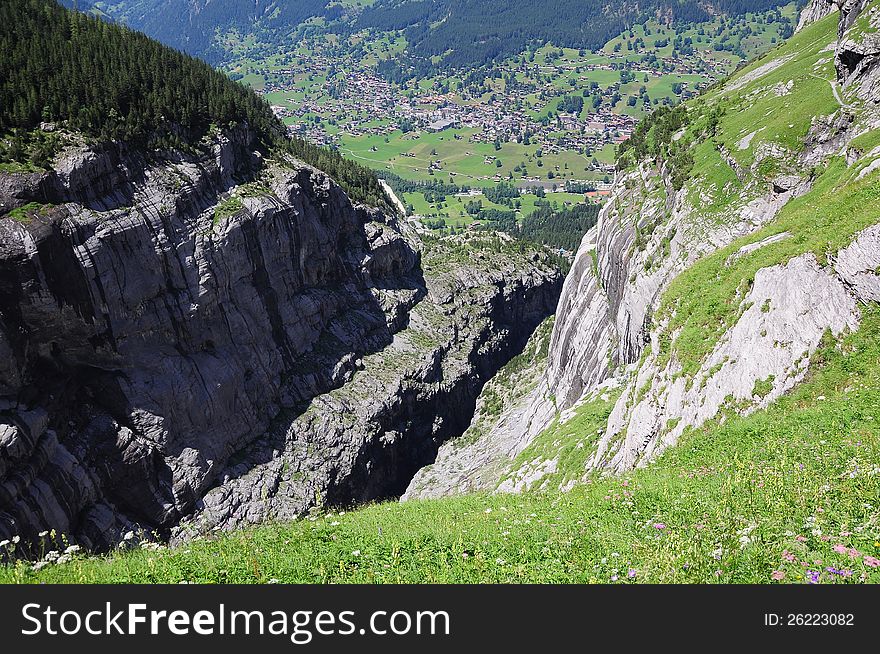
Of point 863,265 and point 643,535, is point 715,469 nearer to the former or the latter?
point 643,535

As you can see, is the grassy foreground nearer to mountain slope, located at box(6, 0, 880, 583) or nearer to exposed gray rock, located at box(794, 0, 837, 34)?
mountain slope, located at box(6, 0, 880, 583)

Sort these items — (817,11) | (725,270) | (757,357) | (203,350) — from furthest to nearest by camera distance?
1. (817,11)
2. (203,350)
3. (725,270)
4. (757,357)

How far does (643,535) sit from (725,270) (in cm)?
2479

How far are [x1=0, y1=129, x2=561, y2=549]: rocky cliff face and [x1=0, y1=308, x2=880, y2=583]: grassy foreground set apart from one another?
166 ft

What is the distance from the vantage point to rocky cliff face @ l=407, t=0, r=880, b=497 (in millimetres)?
25172

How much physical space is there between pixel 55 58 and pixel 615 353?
2965 inches

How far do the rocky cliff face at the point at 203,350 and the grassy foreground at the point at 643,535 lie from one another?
50.4 m

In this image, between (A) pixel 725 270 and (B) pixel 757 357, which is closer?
(B) pixel 757 357

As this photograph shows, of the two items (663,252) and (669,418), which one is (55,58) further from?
(669,418)

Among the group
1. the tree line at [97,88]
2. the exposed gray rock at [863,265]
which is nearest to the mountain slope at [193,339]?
the tree line at [97,88]

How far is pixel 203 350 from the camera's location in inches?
3000

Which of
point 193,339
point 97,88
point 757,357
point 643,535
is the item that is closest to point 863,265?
point 757,357

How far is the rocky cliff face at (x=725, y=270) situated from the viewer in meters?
25.2

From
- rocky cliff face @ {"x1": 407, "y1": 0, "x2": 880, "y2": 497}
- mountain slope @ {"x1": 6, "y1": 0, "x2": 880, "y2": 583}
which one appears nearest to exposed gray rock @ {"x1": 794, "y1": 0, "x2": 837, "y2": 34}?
rocky cliff face @ {"x1": 407, "y1": 0, "x2": 880, "y2": 497}
